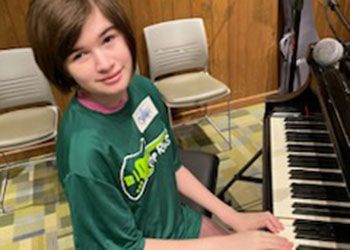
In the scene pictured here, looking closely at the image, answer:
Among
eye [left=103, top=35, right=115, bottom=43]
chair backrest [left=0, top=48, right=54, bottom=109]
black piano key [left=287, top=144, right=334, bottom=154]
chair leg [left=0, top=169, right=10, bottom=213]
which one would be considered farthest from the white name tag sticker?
chair leg [left=0, top=169, right=10, bottom=213]

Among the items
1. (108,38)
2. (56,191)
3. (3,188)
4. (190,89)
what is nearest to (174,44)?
(190,89)

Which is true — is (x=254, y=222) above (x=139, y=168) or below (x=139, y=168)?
below

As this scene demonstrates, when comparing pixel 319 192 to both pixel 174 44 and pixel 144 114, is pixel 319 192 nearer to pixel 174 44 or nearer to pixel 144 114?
pixel 144 114

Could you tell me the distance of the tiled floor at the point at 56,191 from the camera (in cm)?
206

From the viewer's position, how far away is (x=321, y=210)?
100 cm

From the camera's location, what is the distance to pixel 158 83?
2502mm

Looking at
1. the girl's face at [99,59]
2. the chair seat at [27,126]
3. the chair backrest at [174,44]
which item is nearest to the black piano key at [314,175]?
the girl's face at [99,59]

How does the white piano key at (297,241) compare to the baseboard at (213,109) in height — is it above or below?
above

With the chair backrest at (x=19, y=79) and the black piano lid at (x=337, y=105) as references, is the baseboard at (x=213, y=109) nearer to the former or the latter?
the chair backrest at (x=19, y=79)

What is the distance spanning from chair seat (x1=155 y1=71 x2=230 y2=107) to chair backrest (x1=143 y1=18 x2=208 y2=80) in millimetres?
109

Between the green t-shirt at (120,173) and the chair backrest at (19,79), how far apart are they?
146 cm

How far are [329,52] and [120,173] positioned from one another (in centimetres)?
81

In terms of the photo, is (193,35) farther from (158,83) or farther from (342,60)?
(342,60)

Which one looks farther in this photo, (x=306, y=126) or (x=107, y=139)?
(x=306, y=126)
